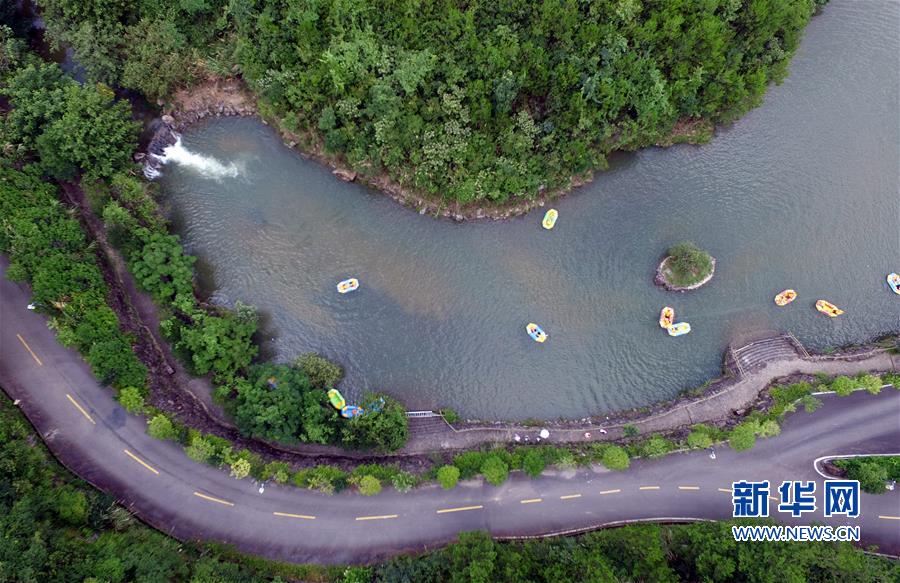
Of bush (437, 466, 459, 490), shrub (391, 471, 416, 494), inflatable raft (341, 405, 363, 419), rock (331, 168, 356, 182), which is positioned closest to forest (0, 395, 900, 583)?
bush (437, 466, 459, 490)

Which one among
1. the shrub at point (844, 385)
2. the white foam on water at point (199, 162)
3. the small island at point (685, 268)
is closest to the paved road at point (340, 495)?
the shrub at point (844, 385)

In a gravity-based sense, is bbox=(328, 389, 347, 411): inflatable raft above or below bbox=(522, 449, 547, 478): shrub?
above

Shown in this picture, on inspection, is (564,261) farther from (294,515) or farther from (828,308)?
(294,515)

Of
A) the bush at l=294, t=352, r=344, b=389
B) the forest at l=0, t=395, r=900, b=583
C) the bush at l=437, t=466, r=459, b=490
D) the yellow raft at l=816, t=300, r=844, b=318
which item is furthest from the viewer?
the yellow raft at l=816, t=300, r=844, b=318

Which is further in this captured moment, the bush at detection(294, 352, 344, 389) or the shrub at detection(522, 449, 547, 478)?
the bush at detection(294, 352, 344, 389)

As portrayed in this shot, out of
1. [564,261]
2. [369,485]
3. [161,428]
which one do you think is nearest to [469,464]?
[369,485]

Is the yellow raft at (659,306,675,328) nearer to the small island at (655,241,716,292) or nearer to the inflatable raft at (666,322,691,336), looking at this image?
the inflatable raft at (666,322,691,336)

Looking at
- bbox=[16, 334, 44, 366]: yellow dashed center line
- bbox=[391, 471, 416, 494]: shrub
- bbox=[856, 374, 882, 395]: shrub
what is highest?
bbox=[16, 334, 44, 366]: yellow dashed center line

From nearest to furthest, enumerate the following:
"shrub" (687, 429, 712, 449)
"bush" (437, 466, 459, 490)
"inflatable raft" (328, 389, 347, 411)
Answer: "bush" (437, 466, 459, 490) < "shrub" (687, 429, 712, 449) < "inflatable raft" (328, 389, 347, 411)

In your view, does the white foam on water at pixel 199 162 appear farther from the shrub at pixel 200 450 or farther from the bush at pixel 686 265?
the bush at pixel 686 265
